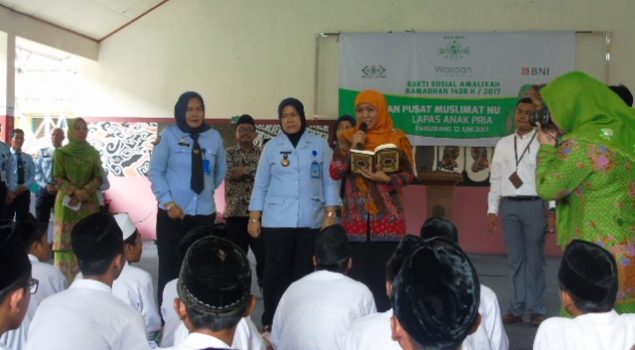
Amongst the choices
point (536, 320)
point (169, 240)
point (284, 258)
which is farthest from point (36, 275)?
point (536, 320)

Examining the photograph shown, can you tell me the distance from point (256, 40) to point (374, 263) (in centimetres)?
585

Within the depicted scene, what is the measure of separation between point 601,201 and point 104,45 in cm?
813

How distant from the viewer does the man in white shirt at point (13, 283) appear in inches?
65.6

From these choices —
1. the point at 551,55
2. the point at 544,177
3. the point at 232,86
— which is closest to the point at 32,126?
the point at 232,86

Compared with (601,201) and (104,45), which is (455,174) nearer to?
(104,45)

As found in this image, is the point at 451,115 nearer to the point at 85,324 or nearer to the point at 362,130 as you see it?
the point at 362,130

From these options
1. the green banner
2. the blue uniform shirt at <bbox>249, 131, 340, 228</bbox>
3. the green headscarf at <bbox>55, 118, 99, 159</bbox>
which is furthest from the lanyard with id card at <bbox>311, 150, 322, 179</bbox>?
Result: the green banner

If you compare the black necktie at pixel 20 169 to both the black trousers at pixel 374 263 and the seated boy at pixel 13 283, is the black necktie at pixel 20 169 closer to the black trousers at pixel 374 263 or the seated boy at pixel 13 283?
the black trousers at pixel 374 263

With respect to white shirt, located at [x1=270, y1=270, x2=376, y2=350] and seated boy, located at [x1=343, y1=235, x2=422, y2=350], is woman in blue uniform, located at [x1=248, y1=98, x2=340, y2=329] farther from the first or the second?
seated boy, located at [x1=343, y1=235, x2=422, y2=350]

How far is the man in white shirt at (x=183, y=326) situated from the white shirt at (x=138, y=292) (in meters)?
0.06

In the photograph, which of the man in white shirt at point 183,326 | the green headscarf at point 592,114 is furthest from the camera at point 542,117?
the man in white shirt at point 183,326

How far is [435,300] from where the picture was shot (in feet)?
4.50

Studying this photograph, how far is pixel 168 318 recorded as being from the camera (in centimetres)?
303

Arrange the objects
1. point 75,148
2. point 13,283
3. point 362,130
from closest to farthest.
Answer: point 13,283
point 362,130
point 75,148
